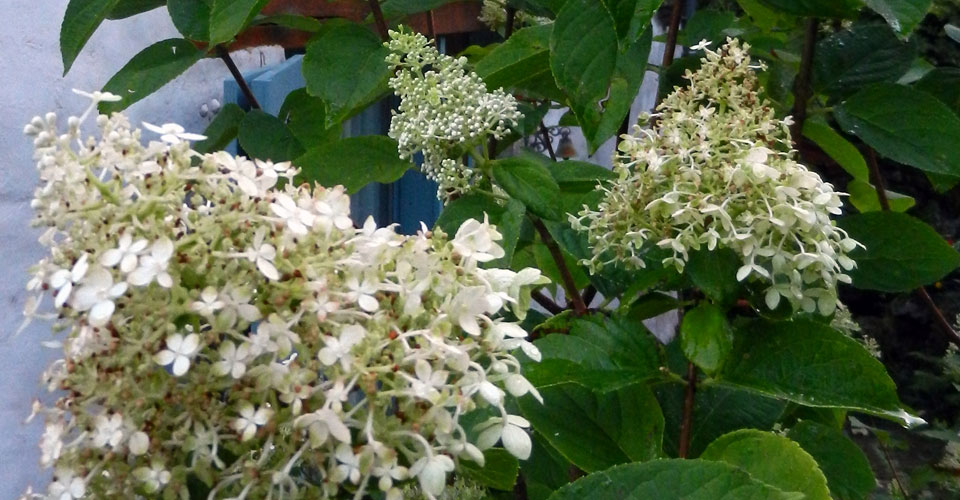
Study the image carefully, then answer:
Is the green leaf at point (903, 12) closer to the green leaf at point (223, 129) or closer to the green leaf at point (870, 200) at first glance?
the green leaf at point (870, 200)

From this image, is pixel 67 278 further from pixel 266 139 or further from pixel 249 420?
pixel 266 139

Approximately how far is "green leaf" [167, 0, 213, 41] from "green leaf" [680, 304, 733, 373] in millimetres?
632

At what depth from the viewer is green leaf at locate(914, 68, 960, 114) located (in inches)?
40.2

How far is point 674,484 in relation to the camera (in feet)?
1.65

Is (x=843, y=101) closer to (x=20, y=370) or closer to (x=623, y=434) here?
(x=623, y=434)

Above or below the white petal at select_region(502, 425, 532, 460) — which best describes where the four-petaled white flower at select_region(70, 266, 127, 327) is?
above

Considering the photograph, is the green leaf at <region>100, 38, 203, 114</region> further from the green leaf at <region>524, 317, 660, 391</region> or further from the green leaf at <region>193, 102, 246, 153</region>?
the green leaf at <region>524, 317, 660, 391</region>

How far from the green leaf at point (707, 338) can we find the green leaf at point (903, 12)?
0.30 metres

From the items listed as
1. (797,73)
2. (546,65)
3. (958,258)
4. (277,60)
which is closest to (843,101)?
(797,73)

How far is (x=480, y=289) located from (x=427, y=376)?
0.20ft

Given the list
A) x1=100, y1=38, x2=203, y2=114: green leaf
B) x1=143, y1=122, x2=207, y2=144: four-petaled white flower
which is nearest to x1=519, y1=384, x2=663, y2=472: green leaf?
x1=143, y1=122, x2=207, y2=144: four-petaled white flower

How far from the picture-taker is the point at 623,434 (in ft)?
2.34

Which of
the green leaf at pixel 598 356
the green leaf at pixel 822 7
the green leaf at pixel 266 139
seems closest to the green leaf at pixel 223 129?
the green leaf at pixel 266 139

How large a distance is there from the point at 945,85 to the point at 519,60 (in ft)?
1.88
